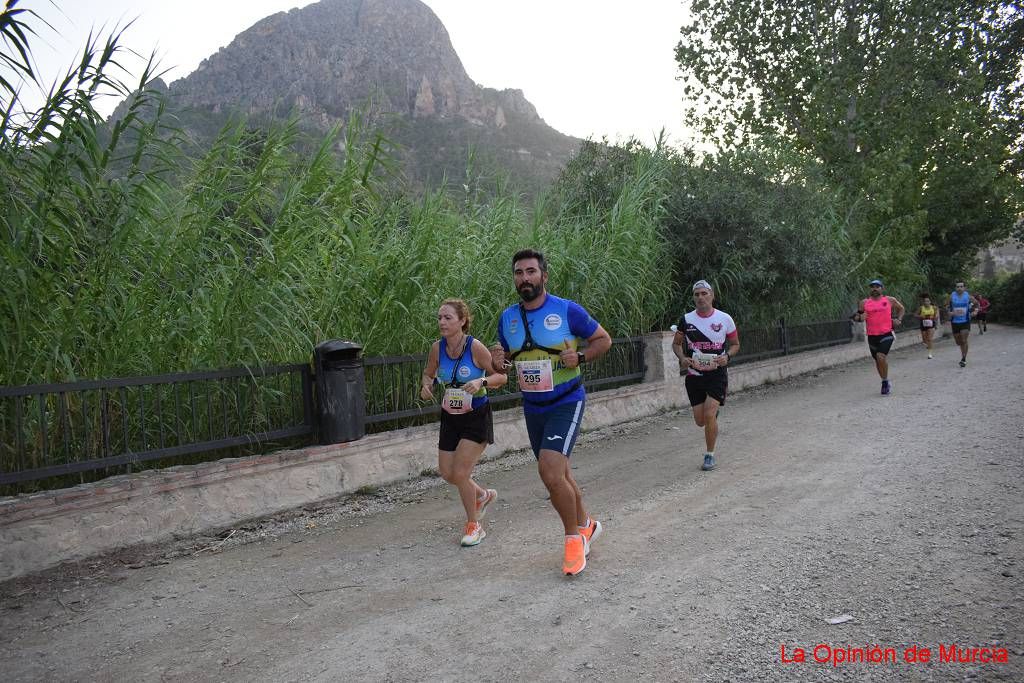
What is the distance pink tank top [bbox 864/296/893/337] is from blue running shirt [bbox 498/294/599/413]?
9.64 m

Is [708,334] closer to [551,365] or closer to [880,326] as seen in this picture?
[551,365]

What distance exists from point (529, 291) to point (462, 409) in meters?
1.06

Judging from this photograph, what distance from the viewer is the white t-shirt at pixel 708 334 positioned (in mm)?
7438

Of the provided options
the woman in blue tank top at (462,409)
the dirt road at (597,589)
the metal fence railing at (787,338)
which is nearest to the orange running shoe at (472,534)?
the woman in blue tank top at (462,409)

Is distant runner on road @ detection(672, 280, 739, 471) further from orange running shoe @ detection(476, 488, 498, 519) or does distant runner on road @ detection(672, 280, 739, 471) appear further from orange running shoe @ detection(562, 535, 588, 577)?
orange running shoe @ detection(562, 535, 588, 577)

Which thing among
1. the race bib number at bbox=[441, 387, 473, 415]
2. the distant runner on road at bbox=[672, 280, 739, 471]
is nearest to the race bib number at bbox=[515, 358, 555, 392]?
the race bib number at bbox=[441, 387, 473, 415]

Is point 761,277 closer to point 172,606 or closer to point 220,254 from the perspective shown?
point 220,254

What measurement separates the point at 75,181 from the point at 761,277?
11325 millimetres

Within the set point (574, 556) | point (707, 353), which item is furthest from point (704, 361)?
point (574, 556)

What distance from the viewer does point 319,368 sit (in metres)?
6.48

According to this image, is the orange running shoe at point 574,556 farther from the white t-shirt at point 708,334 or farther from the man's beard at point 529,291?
the white t-shirt at point 708,334

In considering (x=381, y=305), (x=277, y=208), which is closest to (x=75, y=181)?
(x=277, y=208)

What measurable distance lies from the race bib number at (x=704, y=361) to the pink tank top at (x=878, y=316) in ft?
21.5

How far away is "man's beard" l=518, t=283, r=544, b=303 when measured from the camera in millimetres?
4543
